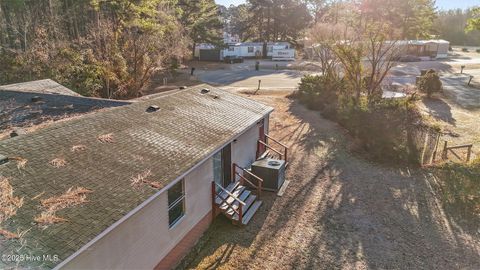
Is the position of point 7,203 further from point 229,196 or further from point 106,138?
point 229,196

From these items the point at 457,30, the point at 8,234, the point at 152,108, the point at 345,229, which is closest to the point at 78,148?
the point at 8,234

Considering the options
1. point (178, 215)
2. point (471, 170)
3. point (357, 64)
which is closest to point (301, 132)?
point (357, 64)

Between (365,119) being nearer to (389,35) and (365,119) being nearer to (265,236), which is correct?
(389,35)

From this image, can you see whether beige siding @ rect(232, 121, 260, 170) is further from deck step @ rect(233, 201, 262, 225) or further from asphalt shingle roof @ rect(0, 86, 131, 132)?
asphalt shingle roof @ rect(0, 86, 131, 132)

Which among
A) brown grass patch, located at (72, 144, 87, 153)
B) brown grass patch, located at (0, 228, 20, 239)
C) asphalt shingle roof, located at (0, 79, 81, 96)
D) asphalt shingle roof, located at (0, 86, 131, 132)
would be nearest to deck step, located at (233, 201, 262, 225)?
brown grass patch, located at (72, 144, 87, 153)

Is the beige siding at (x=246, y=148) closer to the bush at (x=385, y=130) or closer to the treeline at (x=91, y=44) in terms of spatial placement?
the bush at (x=385, y=130)
